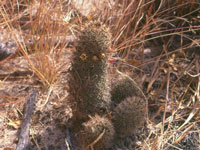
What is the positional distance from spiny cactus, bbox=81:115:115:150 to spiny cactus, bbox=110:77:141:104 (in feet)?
1.14

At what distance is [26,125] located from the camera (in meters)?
1.88

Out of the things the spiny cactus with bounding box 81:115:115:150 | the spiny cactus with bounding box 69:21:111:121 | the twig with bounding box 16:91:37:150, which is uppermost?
the spiny cactus with bounding box 69:21:111:121

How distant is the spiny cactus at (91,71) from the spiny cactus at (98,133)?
0.14 metres

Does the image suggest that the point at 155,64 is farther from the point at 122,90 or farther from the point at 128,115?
the point at 128,115

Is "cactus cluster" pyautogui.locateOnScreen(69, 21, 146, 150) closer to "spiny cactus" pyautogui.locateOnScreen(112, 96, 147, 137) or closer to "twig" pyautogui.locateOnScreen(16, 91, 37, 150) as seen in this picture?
"spiny cactus" pyautogui.locateOnScreen(112, 96, 147, 137)

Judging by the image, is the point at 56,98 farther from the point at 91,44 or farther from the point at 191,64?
the point at 191,64

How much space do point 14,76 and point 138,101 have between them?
124 cm

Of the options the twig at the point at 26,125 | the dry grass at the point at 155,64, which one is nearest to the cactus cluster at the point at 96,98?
the dry grass at the point at 155,64

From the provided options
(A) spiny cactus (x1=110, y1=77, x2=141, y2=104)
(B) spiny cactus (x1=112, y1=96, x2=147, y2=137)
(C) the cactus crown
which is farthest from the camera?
(A) spiny cactus (x1=110, y1=77, x2=141, y2=104)

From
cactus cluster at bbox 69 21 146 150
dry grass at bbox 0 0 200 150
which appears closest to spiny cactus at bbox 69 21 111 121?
cactus cluster at bbox 69 21 146 150

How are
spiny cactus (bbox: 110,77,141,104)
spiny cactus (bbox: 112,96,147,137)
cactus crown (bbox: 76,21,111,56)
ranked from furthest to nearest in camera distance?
spiny cactus (bbox: 110,77,141,104) → spiny cactus (bbox: 112,96,147,137) → cactus crown (bbox: 76,21,111,56)

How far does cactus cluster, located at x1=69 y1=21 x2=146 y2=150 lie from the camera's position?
5.06 feet

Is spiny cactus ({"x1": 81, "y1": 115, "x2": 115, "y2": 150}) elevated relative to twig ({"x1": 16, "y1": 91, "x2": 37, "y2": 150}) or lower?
elevated

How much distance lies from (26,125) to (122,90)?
2.48ft
